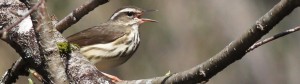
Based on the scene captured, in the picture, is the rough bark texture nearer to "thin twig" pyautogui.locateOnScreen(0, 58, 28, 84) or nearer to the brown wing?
"thin twig" pyautogui.locateOnScreen(0, 58, 28, 84)

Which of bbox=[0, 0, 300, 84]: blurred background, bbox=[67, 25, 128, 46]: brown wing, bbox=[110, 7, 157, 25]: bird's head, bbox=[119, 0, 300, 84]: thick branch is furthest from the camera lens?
bbox=[0, 0, 300, 84]: blurred background

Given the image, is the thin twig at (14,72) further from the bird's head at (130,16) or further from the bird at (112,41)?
the bird's head at (130,16)

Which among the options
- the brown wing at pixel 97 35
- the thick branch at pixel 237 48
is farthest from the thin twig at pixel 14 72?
the brown wing at pixel 97 35

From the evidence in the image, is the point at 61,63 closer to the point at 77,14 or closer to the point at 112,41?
the point at 77,14

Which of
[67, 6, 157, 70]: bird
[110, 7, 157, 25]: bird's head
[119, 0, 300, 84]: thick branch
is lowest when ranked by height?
[119, 0, 300, 84]: thick branch

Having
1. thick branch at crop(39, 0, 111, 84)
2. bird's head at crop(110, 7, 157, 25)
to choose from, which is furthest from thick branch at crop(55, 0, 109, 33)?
bird's head at crop(110, 7, 157, 25)

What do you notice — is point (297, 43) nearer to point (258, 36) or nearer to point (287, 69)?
point (287, 69)

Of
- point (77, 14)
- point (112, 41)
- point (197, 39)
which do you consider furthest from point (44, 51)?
point (197, 39)
